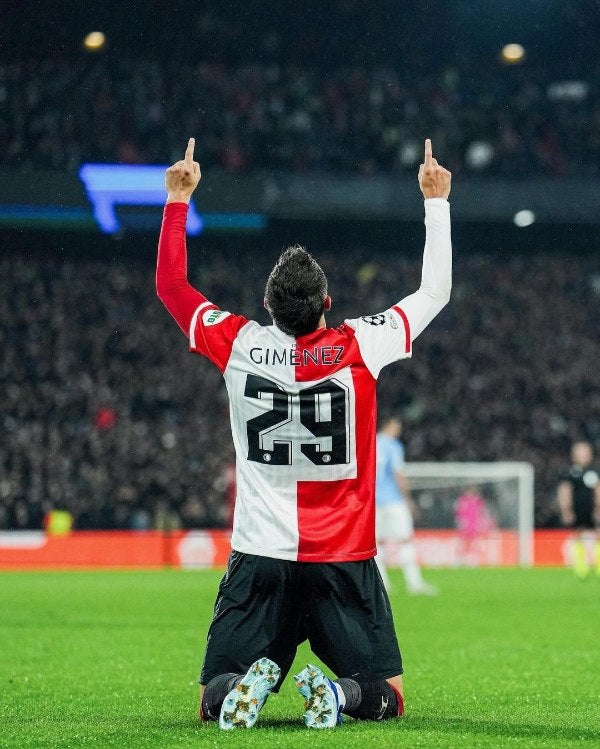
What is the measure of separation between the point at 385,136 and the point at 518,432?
7.24 meters


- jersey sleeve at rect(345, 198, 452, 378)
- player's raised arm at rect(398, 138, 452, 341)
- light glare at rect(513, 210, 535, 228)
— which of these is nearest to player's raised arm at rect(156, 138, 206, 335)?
jersey sleeve at rect(345, 198, 452, 378)

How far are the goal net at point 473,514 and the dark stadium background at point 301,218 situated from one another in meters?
1.64

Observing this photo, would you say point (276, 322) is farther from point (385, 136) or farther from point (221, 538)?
point (385, 136)

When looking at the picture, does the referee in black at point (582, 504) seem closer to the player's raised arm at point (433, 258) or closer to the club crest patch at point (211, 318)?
the player's raised arm at point (433, 258)

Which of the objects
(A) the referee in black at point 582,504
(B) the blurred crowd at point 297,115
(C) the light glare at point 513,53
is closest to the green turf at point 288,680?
(A) the referee in black at point 582,504

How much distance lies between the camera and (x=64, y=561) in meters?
21.0

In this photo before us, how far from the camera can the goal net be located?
2258 cm

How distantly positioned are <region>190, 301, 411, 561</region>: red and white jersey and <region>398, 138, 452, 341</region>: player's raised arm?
0.06 meters

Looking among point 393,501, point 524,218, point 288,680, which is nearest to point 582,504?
point 393,501

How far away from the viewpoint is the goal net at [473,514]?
2258cm

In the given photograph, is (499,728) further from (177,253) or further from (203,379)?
(203,379)

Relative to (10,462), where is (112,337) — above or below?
above

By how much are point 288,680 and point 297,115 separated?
915 inches

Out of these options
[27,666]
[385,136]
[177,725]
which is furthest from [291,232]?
[177,725]
